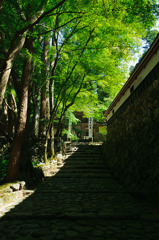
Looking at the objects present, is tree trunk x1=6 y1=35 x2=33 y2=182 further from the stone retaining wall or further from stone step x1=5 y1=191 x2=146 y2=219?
the stone retaining wall

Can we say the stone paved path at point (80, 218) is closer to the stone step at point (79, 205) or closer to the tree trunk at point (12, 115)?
the stone step at point (79, 205)

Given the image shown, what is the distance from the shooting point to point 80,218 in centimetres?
374

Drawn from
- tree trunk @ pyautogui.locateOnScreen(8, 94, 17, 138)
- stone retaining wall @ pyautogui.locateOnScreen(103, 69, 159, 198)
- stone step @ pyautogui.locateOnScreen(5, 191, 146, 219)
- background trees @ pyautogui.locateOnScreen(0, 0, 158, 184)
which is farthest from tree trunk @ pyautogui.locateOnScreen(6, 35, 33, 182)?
stone retaining wall @ pyautogui.locateOnScreen(103, 69, 159, 198)

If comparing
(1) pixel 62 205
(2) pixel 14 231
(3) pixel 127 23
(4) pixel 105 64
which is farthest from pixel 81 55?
(2) pixel 14 231

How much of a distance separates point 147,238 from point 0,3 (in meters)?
5.71

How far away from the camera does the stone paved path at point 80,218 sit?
303 centimetres

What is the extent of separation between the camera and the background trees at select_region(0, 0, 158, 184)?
576cm

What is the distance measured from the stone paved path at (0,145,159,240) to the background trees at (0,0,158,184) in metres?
1.76

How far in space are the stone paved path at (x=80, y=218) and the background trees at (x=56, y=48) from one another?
5.76ft

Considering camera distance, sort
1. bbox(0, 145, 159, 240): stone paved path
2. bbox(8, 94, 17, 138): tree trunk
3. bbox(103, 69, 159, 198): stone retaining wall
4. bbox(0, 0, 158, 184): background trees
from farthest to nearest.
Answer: bbox(8, 94, 17, 138): tree trunk, bbox(0, 0, 158, 184): background trees, bbox(103, 69, 159, 198): stone retaining wall, bbox(0, 145, 159, 240): stone paved path

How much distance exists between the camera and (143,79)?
7.06 meters

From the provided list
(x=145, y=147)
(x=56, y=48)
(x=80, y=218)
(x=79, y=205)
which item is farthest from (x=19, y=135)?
(x=56, y=48)

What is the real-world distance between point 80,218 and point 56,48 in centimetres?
895

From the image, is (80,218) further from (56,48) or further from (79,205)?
(56,48)
